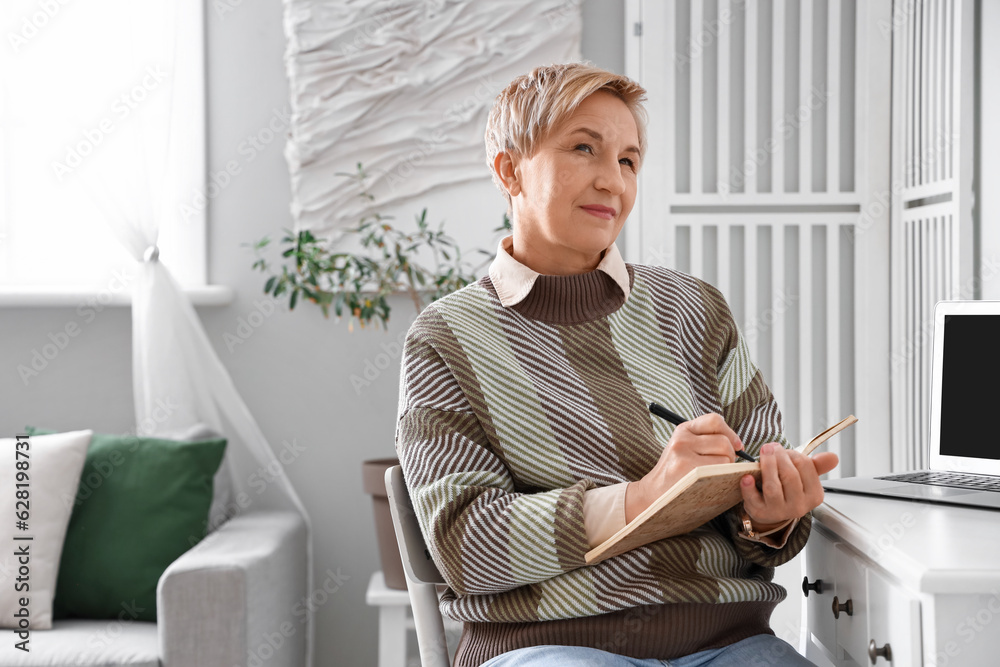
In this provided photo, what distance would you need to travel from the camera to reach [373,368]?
249cm

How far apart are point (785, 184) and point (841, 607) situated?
155 cm

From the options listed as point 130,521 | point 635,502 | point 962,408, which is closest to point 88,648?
point 130,521

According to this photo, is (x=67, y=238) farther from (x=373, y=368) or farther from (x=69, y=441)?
(x=373, y=368)

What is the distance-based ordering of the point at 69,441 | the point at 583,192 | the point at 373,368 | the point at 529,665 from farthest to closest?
the point at 373,368, the point at 69,441, the point at 583,192, the point at 529,665

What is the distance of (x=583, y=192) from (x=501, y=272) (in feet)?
0.54

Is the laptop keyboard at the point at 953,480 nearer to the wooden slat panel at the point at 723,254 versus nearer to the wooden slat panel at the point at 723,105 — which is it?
the wooden slat panel at the point at 723,254

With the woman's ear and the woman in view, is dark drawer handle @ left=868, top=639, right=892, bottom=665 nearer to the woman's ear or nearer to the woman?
the woman

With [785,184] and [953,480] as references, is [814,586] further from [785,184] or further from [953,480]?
[785,184]

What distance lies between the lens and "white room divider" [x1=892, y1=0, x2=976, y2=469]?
193cm

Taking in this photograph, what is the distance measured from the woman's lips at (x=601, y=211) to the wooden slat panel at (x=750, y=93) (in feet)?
4.19

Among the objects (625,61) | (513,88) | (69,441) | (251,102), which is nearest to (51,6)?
(251,102)

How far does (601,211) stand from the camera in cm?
122

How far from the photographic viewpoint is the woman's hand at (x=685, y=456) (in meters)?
0.98

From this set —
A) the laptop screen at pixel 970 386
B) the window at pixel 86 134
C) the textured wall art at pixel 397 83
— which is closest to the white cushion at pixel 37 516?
the window at pixel 86 134
